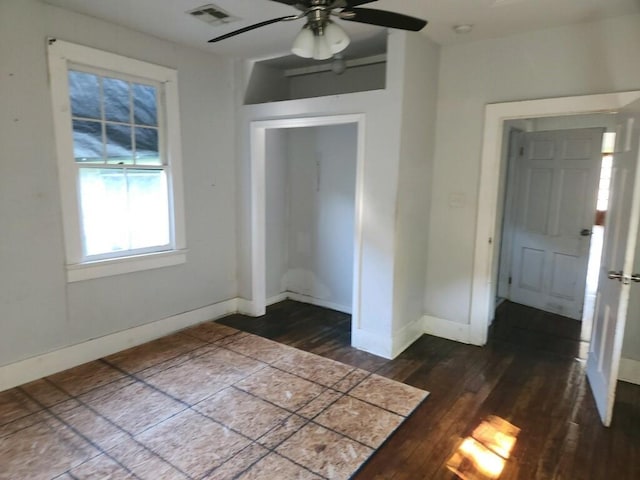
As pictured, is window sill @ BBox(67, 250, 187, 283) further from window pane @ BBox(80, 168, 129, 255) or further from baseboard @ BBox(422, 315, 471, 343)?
baseboard @ BBox(422, 315, 471, 343)

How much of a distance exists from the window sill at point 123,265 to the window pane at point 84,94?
117 cm

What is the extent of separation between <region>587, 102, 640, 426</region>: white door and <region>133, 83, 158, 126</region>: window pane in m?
3.59

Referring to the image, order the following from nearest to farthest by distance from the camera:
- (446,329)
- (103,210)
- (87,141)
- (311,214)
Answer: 1. (87,141)
2. (103,210)
3. (446,329)
4. (311,214)

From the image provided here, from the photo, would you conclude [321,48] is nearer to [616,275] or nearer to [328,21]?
[328,21]

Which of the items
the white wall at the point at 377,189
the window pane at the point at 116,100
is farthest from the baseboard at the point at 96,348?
the window pane at the point at 116,100

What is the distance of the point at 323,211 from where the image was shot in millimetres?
4566

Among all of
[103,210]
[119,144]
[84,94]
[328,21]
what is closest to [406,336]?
[328,21]

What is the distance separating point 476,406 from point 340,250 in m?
2.22

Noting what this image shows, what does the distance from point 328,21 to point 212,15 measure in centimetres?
146

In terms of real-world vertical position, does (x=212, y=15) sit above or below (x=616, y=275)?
above

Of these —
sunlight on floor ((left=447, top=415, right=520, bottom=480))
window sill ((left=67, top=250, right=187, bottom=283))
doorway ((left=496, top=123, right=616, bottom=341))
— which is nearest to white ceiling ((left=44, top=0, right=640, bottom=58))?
doorway ((left=496, top=123, right=616, bottom=341))

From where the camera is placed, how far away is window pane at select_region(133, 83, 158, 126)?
3.40 m

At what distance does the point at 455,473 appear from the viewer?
2100 mm

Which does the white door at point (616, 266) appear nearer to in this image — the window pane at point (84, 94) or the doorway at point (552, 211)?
the doorway at point (552, 211)
